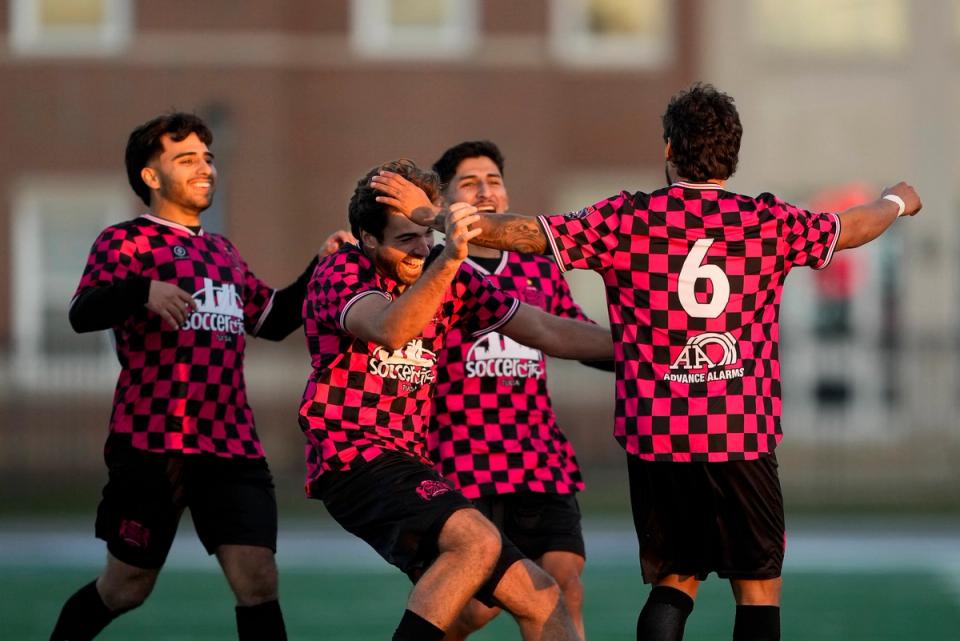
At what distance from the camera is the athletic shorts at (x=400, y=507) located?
532 cm

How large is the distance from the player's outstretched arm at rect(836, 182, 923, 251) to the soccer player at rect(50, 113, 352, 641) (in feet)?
6.27

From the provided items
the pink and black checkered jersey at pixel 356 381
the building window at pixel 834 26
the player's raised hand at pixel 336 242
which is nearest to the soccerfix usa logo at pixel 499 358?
the player's raised hand at pixel 336 242

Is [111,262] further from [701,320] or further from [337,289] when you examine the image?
[701,320]

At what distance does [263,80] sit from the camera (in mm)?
20453

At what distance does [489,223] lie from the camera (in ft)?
17.5

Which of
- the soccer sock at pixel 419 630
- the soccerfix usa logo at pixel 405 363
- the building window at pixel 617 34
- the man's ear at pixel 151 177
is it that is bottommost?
the soccer sock at pixel 419 630

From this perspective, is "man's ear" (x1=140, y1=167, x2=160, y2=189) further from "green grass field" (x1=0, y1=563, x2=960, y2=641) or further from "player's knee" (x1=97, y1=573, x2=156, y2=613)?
"green grass field" (x1=0, y1=563, x2=960, y2=641)

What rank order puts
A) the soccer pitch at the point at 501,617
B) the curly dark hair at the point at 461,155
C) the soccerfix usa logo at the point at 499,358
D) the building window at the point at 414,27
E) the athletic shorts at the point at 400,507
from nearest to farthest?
the athletic shorts at the point at 400,507, the soccerfix usa logo at the point at 499,358, the curly dark hair at the point at 461,155, the soccer pitch at the point at 501,617, the building window at the point at 414,27

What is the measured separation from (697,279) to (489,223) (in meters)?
0.68

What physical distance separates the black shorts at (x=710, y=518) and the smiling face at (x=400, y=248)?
3.19 ft

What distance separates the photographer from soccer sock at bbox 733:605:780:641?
17.7 feet

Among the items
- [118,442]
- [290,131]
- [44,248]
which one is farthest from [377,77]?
[118,442]

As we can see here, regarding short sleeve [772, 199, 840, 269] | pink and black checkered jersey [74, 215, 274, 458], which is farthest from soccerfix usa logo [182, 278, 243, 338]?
short sleeve [772, 199, 840, 269]

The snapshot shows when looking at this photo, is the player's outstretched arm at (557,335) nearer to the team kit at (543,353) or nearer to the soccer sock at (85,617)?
the team kit at (543,353)
